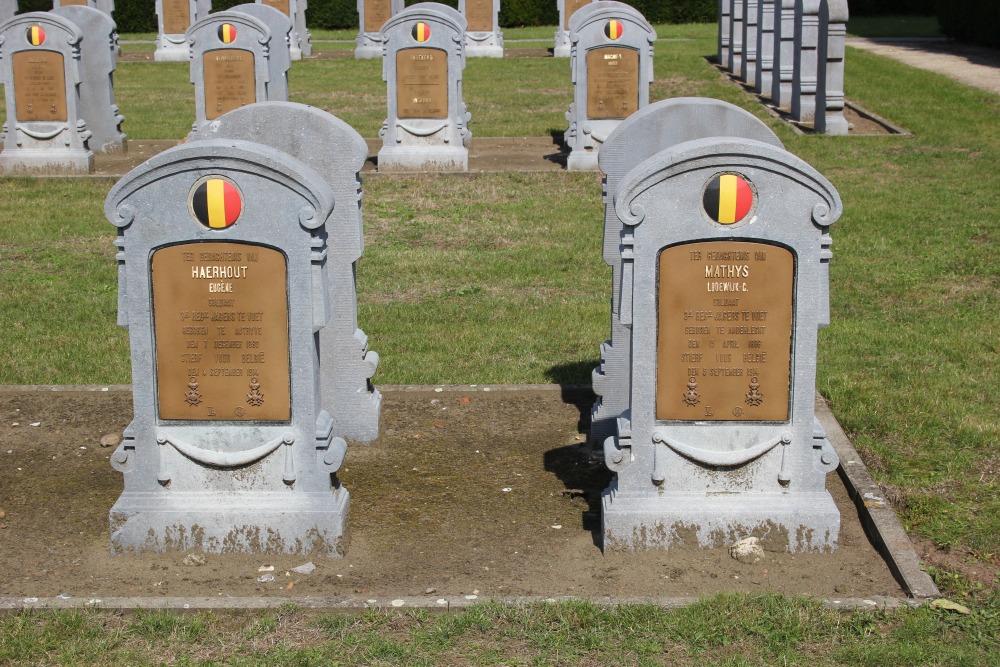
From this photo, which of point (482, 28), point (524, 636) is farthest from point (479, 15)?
point (524, 636)

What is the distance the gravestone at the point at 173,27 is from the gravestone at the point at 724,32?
11580 mm

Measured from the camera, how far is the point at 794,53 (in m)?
19.4

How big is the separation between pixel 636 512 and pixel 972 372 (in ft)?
11.9

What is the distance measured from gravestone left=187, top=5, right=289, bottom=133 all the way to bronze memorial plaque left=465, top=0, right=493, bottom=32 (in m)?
11.8

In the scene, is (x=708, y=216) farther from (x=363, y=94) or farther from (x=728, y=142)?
(x=363, y=94)

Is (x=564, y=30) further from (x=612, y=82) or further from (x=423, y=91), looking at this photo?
(x=423, y=91)

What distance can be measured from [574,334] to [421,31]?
7.30 metres

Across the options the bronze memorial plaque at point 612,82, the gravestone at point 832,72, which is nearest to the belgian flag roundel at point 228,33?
the bronze memorial plaque at point 612,82

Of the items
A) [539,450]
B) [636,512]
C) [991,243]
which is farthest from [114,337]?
[991,243]

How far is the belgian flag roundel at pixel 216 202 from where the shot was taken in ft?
19.1

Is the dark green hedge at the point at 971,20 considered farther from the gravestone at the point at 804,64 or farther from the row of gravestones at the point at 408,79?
the row of gravestones at the point at 408,79

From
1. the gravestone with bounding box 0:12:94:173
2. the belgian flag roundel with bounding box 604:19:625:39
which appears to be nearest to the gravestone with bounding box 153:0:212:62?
the gravestone with bounding box 0:12:94:173

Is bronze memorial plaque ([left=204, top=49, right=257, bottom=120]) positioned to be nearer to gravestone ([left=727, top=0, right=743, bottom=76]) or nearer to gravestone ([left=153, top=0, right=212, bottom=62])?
gravestone ([left=727, top=0, right=743, bottom=76])

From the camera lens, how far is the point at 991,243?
12.0 meters
